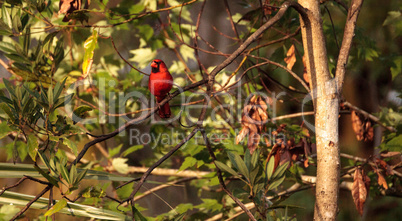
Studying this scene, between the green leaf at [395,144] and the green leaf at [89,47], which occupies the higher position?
the green leaf at [89,47]

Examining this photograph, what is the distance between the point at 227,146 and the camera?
Result: 228cm

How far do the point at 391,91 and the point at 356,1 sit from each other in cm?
253

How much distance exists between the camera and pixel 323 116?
54.9 inches

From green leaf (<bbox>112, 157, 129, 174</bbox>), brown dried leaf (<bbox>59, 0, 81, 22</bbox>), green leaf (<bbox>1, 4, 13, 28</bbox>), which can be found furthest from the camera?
green leaf (<bbox>112, 157, 129, 174</bbox>)

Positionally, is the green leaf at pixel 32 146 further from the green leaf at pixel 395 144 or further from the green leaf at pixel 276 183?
the green leaf at pixel 395 144

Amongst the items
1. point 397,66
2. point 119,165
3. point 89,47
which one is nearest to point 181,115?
point 119,165

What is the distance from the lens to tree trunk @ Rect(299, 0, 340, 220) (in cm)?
134

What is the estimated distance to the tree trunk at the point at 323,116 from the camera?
1345mm

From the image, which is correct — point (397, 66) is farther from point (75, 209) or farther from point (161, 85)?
point (75, 209)

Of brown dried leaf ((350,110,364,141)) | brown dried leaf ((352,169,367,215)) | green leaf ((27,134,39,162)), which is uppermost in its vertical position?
green leaf ((27,134,39,162))

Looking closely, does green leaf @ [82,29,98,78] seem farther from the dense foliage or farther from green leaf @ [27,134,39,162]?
green leaf @ [27,134,39,162]

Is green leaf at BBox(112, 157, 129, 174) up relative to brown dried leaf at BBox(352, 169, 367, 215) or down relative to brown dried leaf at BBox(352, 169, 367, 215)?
down

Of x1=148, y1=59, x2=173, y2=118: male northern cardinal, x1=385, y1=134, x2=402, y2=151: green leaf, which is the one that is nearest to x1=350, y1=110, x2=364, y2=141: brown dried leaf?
x1=385, y1=134, x2=402, y2=151: green leaf

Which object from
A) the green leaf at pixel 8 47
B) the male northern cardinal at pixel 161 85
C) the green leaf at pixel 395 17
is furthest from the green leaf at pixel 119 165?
the green leaf at pixel 395 17
